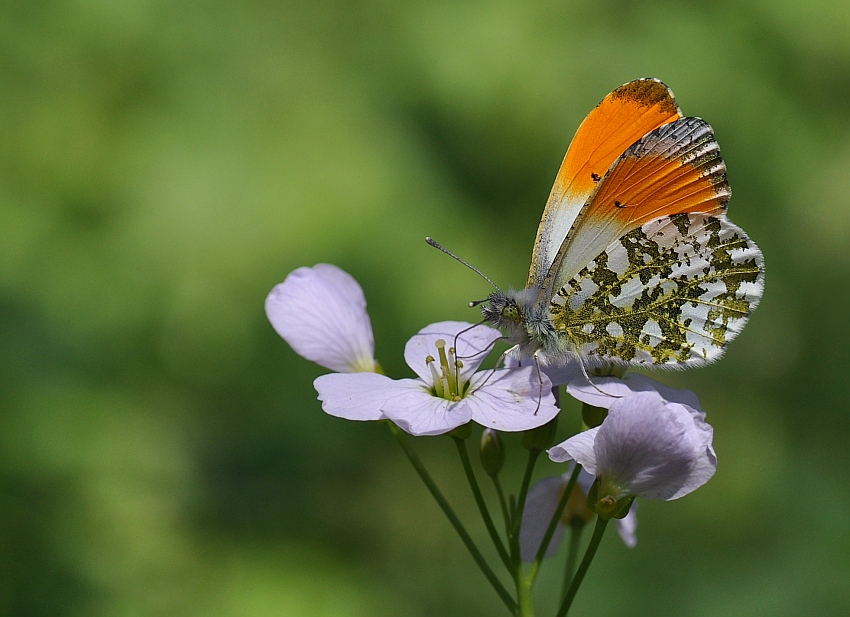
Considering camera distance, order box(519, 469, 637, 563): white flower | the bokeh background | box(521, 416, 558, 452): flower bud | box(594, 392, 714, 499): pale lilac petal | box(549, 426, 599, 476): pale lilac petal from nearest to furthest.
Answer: box(594, 392, 714, 499): pale lilac petal < box(549, 426, 599, 476): pale lilac petal < box(521, 416, 558, 452): flower bud < box(519, 469, 637, 563): white flower < the bokeh background

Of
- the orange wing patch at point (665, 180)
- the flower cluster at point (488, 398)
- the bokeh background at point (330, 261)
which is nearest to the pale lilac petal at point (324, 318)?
the flower cluster at point (488, 398)

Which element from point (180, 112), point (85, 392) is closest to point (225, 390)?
point (85, 392)

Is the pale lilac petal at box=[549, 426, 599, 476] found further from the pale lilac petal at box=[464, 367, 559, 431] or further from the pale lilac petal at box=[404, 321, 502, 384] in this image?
the pale lilac petal at box=[404, 321, 502, 384]

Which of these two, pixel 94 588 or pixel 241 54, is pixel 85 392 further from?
pixel 241 54

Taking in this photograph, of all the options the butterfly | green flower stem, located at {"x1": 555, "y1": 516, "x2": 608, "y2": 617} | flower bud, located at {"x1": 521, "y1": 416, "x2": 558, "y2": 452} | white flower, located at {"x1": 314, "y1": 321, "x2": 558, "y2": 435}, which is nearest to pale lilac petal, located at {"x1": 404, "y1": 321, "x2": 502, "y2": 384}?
white flower, located at {"x1": 314, "y1": 321, "x2": 558, "y2": 435}

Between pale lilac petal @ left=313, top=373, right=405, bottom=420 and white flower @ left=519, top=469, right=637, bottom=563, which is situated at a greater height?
pale lilac petal @ left=313, top=373, right=405, bottom=420

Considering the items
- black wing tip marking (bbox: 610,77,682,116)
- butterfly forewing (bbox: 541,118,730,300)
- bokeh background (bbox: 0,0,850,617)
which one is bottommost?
bokeh background (bbox: 0,0,850,617)
